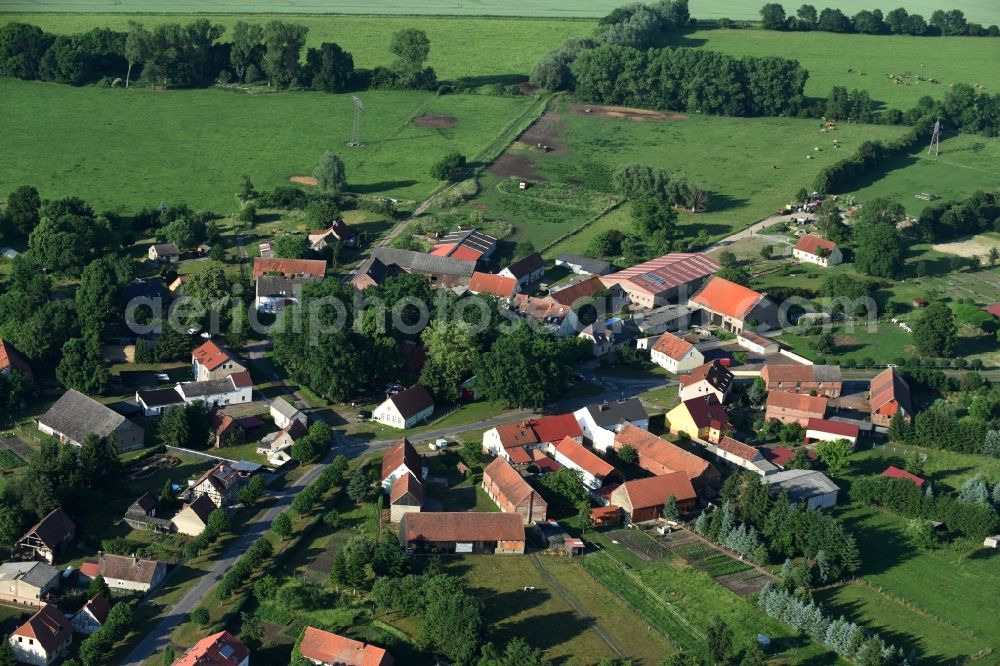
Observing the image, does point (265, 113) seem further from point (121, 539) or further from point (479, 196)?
point (121, 539)

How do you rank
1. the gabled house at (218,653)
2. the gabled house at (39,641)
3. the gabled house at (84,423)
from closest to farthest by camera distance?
the gabled house at (218,653) → the gabled house at (39,641) → the gabled house at (84,423)

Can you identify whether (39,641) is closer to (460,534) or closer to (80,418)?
(460,534)

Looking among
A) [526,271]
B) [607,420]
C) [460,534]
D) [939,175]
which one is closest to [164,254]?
[526,271]

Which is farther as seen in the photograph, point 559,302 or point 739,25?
point 739,25

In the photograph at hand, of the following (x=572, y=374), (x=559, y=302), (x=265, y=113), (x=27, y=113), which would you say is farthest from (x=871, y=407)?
(x=27, y=113)

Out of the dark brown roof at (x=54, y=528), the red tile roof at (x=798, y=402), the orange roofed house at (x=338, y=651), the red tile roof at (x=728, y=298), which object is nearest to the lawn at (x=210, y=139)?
the red tile roof at (x=728, y=298)

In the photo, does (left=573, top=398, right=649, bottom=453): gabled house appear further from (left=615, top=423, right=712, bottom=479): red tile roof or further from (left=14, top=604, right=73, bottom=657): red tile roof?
(left=14, top=604, right=73, bottom=657): red tile roof

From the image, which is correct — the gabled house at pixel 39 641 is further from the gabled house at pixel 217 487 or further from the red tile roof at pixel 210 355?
the red tile roof at pixel 210 355
